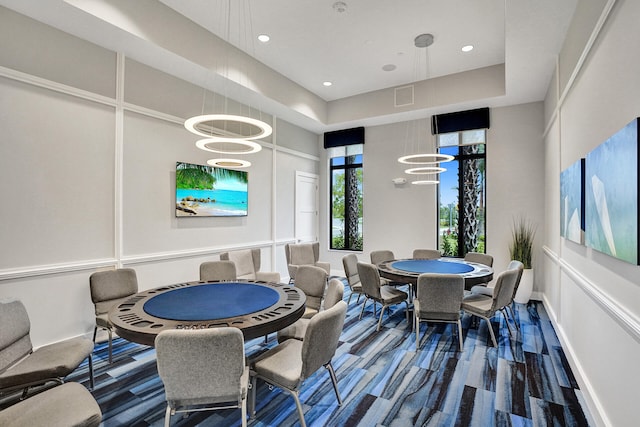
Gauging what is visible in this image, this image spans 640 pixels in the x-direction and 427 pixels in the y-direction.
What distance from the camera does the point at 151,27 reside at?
3678 millimetres

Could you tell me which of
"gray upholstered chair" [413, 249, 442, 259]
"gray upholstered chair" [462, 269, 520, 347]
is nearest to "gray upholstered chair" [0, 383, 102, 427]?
"gray upholstered chair" [462, 269, 520, 347]

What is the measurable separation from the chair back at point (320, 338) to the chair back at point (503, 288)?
2.10m

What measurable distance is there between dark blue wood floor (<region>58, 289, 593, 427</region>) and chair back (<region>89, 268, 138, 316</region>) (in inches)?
22.7

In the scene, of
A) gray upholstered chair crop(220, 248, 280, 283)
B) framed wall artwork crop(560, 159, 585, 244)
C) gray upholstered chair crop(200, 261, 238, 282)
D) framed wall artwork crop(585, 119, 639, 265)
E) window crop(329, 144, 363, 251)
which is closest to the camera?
framed wall artwork crop(585, 119, 639, 265)

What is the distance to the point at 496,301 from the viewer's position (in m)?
3.45

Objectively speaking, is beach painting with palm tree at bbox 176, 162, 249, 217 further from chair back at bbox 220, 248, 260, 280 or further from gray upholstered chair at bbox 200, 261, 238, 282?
gray upholstered chair at bbox 200, 261, 238, 282

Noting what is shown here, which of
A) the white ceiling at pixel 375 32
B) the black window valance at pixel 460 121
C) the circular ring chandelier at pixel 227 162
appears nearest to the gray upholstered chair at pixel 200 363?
the circular ring chandelier at pixel 227 162

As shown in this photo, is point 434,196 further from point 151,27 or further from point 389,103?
point 151,27

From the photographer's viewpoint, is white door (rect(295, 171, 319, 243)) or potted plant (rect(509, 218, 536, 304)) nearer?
potted plant (rect(509, 218, 536, 304))

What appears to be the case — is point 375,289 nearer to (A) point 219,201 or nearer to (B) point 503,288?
(B) point 503,288

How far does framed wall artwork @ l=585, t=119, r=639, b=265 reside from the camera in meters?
1.63

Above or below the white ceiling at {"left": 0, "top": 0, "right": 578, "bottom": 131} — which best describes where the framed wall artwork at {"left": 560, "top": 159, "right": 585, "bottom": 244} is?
below

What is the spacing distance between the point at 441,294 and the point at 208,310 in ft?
7.80

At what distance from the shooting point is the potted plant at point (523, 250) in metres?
5.20
